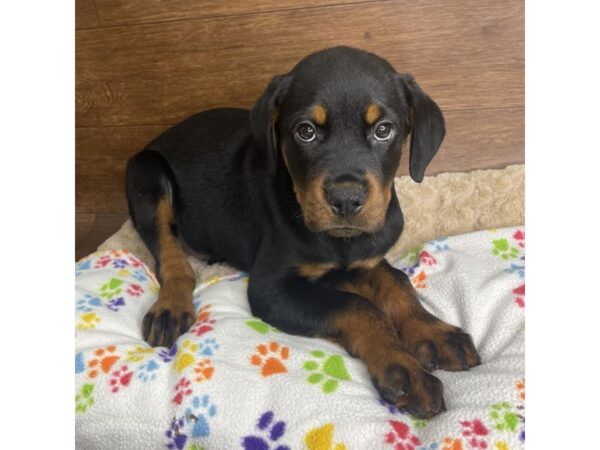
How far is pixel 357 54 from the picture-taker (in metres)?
2.44

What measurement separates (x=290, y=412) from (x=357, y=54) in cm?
140

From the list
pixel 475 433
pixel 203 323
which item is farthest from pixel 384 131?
pixel 475 433

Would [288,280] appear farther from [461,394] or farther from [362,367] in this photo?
[461,394]

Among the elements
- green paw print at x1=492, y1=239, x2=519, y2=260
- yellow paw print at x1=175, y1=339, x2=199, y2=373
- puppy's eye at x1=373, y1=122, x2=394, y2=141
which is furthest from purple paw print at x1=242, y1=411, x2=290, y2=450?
green paw print at x1=492, y1=239, x2=519, y2=260

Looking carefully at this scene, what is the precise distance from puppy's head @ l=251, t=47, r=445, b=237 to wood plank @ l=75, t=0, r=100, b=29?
6.27 feet

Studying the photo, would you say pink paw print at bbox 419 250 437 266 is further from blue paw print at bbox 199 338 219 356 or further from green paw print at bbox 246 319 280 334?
blue paw print at bbox 199 338 219 356

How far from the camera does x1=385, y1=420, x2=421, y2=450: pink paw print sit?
68.2 inches

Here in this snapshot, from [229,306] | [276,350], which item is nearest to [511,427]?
[276,350]

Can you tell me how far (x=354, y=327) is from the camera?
2.17 m

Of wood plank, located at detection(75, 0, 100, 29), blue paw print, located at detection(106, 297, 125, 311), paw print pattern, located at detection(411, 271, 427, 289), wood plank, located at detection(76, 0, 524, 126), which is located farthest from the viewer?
wood plank, located at detection(75, 0, 100, 29)

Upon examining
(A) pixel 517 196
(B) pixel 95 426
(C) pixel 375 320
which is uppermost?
(A) pixel 517 196

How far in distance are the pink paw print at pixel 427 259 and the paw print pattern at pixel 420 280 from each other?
67mm

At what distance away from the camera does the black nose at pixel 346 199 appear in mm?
2080

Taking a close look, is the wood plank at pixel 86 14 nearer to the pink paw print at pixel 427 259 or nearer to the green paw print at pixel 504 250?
the pink paw print at pixel 427 259
